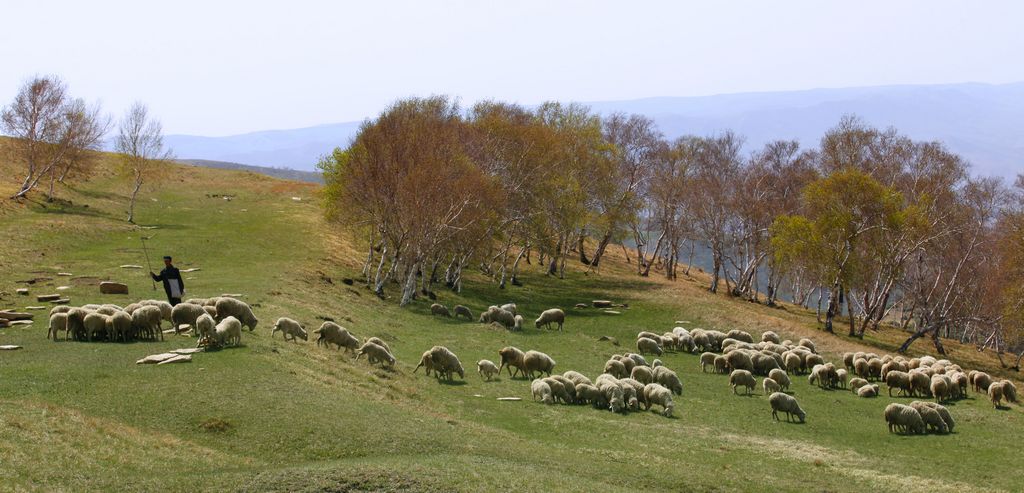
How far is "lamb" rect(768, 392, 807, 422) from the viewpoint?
29.0 metres

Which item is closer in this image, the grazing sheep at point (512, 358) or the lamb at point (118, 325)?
the lamb at point (118, 325)

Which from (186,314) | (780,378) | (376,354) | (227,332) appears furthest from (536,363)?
(186,314)

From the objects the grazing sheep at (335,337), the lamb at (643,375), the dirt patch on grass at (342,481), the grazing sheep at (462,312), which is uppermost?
the dirt patch on grass at (342,481)

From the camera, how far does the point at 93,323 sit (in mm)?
27047

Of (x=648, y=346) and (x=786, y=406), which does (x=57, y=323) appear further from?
(x=648, y=346)

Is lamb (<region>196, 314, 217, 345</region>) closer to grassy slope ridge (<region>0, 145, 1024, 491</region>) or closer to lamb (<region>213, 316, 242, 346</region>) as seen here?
lamb (<region>213, 316, 242, 346</region>)

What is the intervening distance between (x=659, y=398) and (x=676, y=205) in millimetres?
59330

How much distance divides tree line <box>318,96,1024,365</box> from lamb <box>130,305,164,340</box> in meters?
25.3

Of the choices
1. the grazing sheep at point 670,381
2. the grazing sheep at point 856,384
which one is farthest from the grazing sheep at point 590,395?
the grazing sheep at point 856,384

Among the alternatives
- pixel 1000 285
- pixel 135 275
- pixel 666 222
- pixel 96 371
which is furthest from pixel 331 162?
pixel 1000 285

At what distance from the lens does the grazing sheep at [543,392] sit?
27641 millimetres

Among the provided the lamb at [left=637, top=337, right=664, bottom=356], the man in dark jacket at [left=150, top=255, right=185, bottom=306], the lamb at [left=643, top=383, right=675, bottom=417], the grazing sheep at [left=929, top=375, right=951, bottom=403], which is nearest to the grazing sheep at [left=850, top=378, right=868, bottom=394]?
the grazing sheep at [left=929, top=375, right=951, bottom=403]

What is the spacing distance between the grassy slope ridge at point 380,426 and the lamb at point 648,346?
57.1 inches

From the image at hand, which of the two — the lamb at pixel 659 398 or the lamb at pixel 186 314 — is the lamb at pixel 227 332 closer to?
the lamb at pixel 186 314
